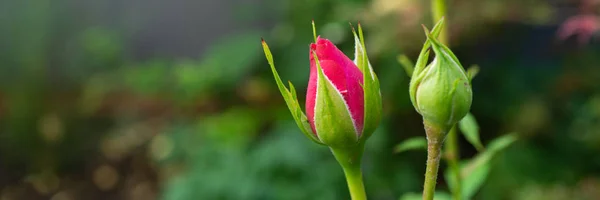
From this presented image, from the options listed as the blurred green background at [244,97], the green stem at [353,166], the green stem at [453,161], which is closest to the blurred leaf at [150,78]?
the blurred green background at [244,97]

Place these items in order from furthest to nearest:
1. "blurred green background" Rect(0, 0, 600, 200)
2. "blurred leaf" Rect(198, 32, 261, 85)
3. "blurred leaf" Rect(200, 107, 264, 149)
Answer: "blurred leaf" Rect(198, 32, 261, 85), "blurred leaf" Rect(200, 107, 264, 149), "blurred green background" Rect(0, 0, 600, 200)

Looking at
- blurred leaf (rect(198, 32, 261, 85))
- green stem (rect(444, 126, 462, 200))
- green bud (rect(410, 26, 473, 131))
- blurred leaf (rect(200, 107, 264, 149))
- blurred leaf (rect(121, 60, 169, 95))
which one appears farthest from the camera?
blurred leaf (rect(121, 60, 169, 95))

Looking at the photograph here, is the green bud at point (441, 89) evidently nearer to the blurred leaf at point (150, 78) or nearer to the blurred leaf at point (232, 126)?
the blurred leaf at point (232, 126)

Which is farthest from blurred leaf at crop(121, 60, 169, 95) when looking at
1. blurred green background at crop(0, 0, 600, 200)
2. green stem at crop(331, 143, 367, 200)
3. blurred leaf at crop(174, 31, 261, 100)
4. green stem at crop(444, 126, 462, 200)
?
green stem at crop(331, 143, 367, 200)

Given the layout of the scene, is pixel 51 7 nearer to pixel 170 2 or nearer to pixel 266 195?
pixel 170 2

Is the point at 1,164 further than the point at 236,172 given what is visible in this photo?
Yes

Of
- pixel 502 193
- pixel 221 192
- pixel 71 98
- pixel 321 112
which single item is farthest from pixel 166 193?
pixel 321 112

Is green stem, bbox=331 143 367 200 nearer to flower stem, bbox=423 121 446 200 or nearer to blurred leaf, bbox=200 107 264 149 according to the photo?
flower stem, bbox=423 121 446 200
